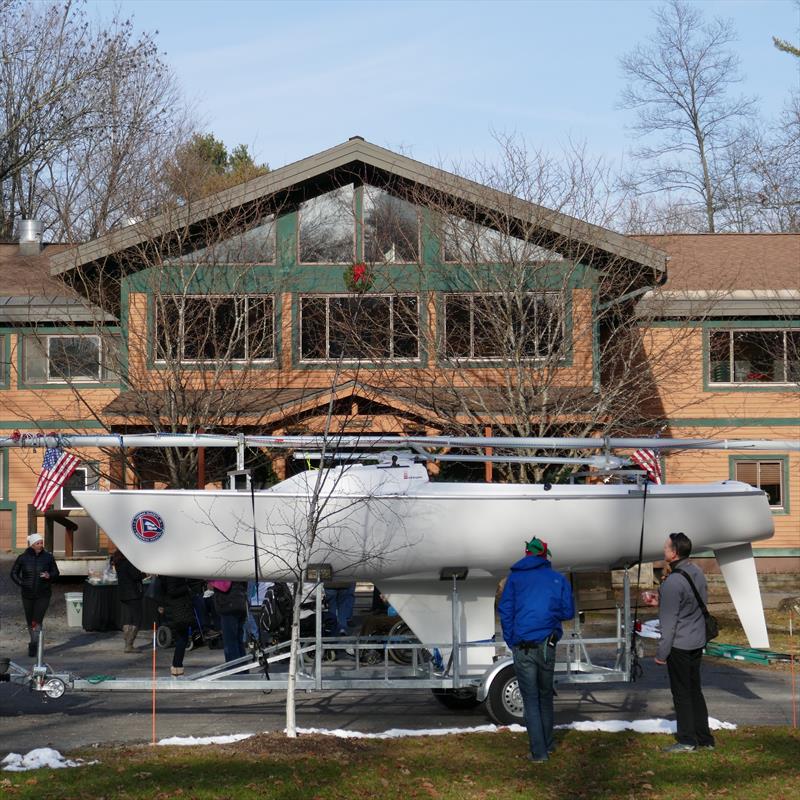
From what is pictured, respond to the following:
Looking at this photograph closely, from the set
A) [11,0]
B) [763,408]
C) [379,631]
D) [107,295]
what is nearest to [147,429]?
[107,295]

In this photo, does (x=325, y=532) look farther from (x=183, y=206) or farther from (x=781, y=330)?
(x=781, y=330)

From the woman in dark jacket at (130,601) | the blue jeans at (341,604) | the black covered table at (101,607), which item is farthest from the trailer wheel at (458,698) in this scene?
the black covered table at (101,607)

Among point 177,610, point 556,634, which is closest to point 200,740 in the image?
point 556,634

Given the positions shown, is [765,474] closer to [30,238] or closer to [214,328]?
[214,328]

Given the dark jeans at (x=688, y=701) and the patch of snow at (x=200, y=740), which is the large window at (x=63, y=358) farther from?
the dark jeans at (x=688, y=701)

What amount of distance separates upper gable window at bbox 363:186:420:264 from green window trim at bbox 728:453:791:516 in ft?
27.8

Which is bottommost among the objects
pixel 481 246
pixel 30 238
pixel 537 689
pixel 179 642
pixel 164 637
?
pixel 164 637

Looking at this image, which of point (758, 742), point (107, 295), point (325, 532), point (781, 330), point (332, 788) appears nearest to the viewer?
point (332, 788)

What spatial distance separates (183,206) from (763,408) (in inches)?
493

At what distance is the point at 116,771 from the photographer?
925 centimetres

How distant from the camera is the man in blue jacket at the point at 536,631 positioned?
9.88 meters

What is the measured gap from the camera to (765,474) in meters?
27.1

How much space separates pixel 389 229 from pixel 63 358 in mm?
7377

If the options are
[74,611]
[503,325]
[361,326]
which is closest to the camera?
[74,611]
